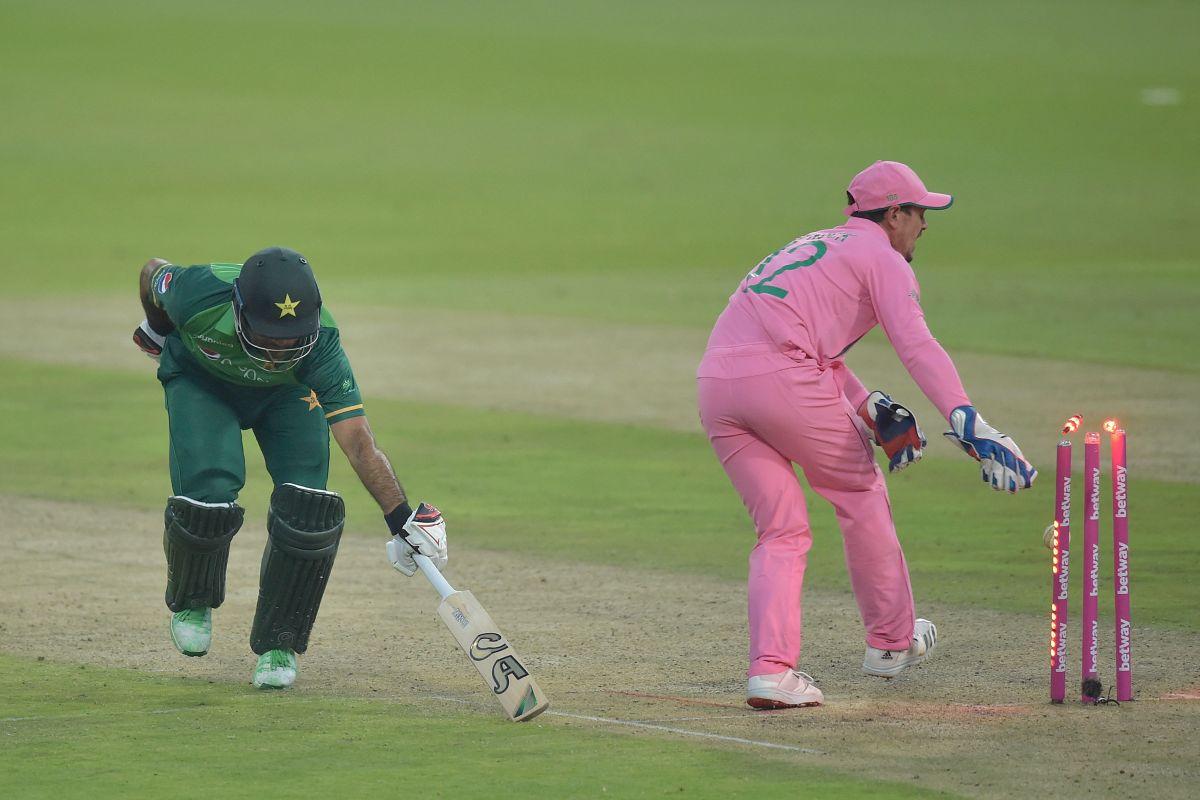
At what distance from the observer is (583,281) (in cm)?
2559

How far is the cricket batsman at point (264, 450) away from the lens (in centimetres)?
724

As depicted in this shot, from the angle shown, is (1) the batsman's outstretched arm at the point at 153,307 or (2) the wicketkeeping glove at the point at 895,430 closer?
(2) the wicketkeeping glove at the point at 895,430

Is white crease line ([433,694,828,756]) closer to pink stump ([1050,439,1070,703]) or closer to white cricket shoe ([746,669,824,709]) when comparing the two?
white cricket shoe ([746,669,824,709])

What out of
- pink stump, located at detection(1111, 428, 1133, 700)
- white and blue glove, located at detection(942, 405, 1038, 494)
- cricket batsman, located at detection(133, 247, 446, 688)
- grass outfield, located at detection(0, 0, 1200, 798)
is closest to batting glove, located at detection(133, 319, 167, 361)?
cricket batsman, located at detection(133, 247, 446, 688)

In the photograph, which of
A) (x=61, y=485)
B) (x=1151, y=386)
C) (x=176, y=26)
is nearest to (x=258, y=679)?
(x=61, y=485)

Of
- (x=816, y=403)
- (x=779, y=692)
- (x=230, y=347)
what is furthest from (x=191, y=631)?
(x=816, y=403)

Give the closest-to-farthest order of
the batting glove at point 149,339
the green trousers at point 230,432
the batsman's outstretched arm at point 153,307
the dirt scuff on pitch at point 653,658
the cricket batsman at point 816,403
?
the dirt scuff on pitch at point 653,658 < the cricket batsman at point 816,403 < the green trousers at point 230,432 < the batsman's outstretched arm at point 153,307 < the batting glove at point 149,339

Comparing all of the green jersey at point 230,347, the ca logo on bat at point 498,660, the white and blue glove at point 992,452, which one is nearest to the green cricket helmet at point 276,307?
the green jersey at point 230,347

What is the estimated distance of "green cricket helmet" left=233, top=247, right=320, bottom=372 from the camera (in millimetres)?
6953

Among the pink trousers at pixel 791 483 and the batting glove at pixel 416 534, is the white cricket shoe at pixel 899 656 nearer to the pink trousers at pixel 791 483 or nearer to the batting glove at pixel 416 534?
the pink trousers at pixel 791 483

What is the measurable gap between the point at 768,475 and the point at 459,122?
37037mm

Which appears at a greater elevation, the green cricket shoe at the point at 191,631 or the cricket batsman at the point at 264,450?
the cricket batsman at the point at 264,450

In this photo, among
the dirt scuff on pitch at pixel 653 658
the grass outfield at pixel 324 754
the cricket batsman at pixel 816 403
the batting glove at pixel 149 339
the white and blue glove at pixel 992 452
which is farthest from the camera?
the batting glove at pixel 149 339

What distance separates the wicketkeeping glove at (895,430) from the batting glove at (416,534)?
1.57m
